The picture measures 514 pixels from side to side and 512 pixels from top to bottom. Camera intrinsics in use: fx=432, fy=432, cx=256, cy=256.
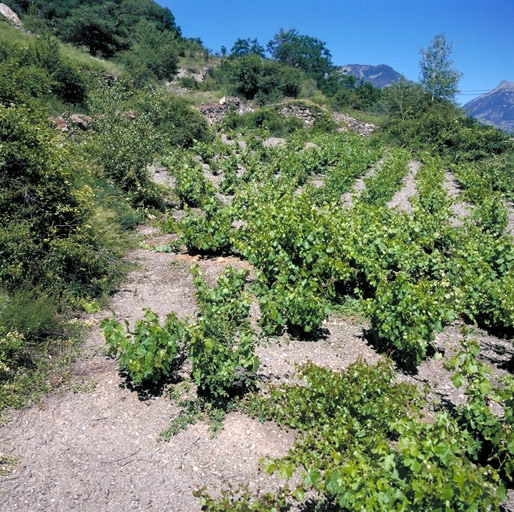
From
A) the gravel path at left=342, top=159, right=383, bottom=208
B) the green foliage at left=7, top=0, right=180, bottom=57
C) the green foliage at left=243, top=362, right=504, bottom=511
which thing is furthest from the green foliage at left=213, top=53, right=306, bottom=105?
the green foliage at left=243, top=362, right=504, bottom=511

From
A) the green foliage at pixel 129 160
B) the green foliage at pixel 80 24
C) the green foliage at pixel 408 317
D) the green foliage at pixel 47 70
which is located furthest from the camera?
the green foliage at pixel 80 24

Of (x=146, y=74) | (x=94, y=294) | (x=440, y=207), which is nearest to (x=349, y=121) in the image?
(x=146, y=74)

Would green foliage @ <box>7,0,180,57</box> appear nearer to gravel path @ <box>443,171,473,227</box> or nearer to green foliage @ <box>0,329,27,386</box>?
gravel path @ <box>443,171,473,227</box>

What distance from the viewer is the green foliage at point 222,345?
158 inches

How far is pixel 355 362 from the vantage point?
4.42 metres

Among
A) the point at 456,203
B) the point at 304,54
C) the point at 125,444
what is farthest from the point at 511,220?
the point at 304,54

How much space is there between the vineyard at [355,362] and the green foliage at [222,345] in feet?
0.06

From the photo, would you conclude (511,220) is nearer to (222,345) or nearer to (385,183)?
(385,183)

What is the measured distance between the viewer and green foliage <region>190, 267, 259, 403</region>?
4.02 meters

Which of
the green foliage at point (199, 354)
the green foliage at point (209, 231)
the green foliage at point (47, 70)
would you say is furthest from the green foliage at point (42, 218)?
the green foliage at point (47, 70)

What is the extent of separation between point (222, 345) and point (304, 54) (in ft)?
211

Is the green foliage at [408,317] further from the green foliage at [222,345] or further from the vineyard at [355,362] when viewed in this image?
the green foliage at [222,345]

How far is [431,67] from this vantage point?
109 feet

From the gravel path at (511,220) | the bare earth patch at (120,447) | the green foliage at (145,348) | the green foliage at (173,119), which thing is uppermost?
the green foliage at (173,119)
